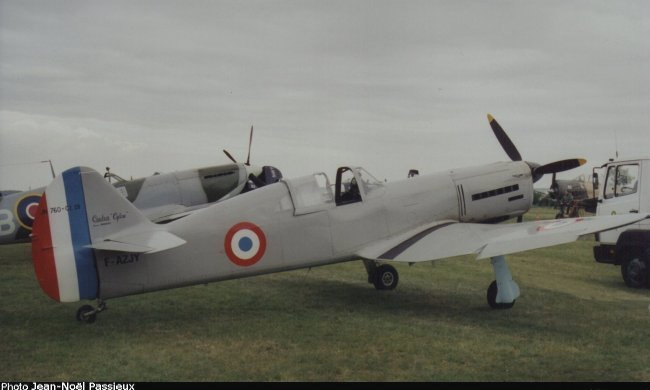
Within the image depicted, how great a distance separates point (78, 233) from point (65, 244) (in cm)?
19

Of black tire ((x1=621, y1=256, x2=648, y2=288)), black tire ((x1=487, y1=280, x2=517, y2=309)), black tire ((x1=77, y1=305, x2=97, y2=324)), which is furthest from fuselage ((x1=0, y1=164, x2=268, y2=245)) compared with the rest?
black tire ((x1=621, y1=256, x2=648, y2=288))

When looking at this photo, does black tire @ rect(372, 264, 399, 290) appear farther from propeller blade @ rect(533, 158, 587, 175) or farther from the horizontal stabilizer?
the horizontal stabilizer

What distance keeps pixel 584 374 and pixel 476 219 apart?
3968 millimetres

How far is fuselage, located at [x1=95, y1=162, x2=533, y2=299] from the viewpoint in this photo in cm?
666

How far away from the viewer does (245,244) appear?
7.07 metres

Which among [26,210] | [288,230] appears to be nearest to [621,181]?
[288,230]

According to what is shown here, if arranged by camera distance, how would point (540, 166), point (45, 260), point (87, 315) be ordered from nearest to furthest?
1. point (45, 260)
2. point (87, 315)
3. point (540, 166)

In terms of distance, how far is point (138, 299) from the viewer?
8.38m

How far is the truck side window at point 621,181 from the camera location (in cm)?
1011

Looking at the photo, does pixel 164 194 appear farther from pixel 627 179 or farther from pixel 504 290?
pixel 627 179

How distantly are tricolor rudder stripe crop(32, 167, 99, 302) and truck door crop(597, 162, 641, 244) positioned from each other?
8715 millimetres

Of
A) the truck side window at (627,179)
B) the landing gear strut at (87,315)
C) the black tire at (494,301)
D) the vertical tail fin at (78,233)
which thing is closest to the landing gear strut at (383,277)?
the black tire at (494,301)

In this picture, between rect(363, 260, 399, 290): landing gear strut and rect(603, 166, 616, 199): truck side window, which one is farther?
rect(603, 166, 616, 199): truck side window

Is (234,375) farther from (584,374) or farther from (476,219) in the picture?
(476,219)
